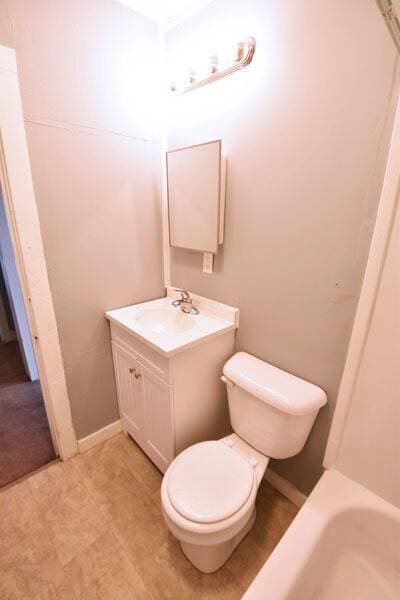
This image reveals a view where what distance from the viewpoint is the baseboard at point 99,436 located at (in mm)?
1675

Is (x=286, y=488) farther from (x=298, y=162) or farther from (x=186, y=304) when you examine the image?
(x=298, y=162)

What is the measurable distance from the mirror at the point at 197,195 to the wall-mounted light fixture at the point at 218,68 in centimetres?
28

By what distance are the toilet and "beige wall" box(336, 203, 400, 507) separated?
0.16 m

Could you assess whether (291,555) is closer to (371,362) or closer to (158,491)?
(371,362)

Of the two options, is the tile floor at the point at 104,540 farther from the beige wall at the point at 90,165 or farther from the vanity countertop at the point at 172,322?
the vanity countertop at the point at 172,322

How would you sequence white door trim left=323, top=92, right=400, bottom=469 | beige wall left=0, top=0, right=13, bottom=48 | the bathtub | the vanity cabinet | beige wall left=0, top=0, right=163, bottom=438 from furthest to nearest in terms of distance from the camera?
the vanity cabinet, beige wall left=0, top=0, right=163, bottom=438, beige wall left=0, top=0, right=13, bottom=48, the bathtub, white door trim left=323, top=92, right=400, bottom=469

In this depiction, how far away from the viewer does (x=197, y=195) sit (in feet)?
4.64

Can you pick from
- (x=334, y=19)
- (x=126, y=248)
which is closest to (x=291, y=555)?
(x=126, y=248)

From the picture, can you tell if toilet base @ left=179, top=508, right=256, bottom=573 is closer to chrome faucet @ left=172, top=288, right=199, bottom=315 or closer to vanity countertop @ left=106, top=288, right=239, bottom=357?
vanity countertop @ left=106, top=288, right=239, bottom=357

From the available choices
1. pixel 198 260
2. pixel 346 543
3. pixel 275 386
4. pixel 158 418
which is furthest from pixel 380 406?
pixel 198 260

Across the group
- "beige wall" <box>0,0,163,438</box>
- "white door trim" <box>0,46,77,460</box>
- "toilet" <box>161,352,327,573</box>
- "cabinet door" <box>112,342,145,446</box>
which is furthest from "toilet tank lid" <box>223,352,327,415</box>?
"white door trim" <box>0,46,77,460</box>

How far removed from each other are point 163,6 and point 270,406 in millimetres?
1954

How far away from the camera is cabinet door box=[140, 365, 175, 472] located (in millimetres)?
1283

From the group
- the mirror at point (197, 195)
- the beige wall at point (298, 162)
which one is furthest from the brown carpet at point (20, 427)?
the mirror at point (197, 195)
